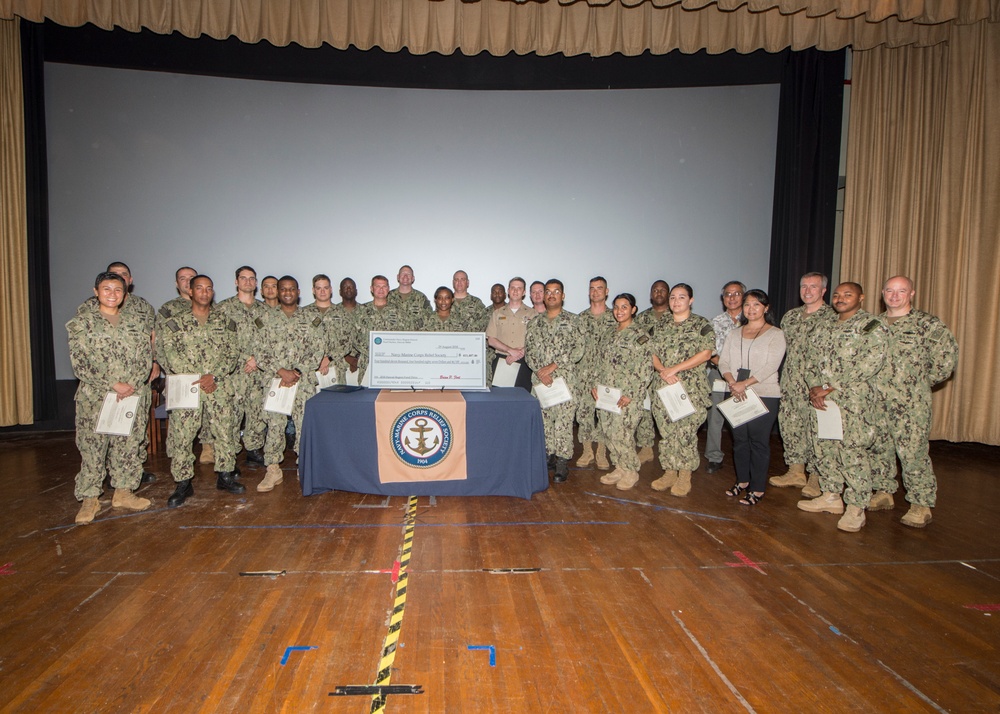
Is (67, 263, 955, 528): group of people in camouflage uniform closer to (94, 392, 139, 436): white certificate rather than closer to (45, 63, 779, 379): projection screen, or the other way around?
(94, 392, 139, 436): white certificate

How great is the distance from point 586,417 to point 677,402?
45.9 inches

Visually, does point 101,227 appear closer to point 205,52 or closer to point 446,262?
point 205,52

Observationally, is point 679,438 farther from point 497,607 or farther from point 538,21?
point 538,21

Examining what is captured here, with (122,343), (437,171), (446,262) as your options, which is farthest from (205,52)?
(122,343)

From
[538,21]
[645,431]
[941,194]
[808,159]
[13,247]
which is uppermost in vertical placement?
[538,21]

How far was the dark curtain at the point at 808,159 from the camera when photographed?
280 inches

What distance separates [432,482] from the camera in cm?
432

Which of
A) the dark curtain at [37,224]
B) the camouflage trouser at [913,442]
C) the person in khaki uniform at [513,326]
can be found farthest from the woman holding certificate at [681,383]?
the dark curtain at [37,224]

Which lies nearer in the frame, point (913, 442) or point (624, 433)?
point (913, 442)

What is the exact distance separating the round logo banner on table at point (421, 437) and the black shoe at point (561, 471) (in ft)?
3.80

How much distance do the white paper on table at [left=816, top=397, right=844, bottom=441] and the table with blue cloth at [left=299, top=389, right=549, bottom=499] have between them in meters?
1.91

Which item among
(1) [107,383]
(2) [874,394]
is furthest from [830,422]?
(1) [107,383]

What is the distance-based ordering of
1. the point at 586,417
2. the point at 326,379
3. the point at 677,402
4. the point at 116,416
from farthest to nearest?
the point at 586,417 < the point at 326,379 < the point at 677,402 < the point at 116,416

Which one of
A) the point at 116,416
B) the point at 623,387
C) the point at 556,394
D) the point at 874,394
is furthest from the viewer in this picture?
the point at 556,394
